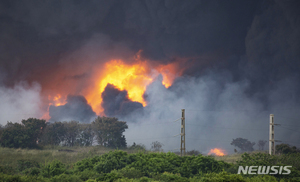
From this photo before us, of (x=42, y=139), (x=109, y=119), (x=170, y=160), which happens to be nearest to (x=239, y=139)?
(x=109, y=119)

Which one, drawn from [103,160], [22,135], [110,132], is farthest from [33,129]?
[103,160]

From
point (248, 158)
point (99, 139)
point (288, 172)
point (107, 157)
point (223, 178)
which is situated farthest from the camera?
point (99, 139)

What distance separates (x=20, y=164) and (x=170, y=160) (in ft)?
53.3

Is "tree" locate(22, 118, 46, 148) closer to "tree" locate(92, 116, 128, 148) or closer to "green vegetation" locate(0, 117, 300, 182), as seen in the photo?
"green vegetation" locate(0, 117, 300, 182)


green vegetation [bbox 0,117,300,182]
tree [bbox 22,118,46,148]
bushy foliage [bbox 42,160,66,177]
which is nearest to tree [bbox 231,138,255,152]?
green vegetation [bbox 0,117,300,182]

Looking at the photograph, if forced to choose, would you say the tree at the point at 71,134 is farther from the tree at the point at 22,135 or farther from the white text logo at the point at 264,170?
the white text logo at the point at 264,170

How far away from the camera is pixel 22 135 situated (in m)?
45.4

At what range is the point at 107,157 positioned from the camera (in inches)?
768

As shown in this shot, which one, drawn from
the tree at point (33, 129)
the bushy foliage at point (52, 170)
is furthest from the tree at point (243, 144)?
the bushy foliage at point (52, 170)

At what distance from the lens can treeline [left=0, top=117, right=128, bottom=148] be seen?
47.9 meters

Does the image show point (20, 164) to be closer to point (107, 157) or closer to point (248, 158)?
point (107, 157)

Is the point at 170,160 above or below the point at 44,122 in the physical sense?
below

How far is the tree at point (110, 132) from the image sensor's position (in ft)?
182

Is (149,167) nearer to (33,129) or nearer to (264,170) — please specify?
(264,170)
